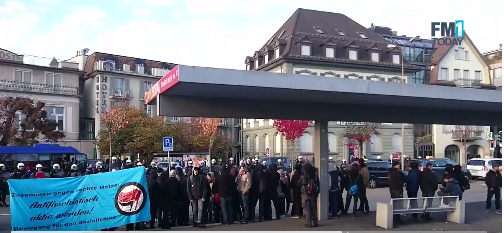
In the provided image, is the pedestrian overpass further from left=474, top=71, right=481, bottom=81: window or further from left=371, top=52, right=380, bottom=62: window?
left=474, top=71, right=481, bottom=81: window

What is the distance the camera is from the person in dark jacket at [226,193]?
1300cm

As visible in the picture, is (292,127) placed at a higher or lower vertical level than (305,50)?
lower

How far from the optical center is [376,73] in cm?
5109

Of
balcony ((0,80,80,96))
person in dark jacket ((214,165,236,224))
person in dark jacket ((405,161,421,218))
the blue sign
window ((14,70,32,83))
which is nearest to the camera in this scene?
the blue sign

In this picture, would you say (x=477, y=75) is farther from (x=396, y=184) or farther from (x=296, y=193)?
(x=296, y=193)

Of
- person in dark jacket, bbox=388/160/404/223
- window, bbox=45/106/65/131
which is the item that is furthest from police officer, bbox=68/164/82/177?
window, bbox=45/106/65/131

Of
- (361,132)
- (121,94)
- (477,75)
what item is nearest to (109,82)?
(121,94)

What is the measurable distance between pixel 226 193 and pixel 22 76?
3949 cm

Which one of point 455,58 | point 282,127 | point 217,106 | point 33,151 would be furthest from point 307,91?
point 455,58

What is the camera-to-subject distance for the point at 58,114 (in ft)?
158

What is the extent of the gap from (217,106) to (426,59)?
48.9 m

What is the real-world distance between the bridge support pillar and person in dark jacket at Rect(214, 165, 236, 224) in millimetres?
2302

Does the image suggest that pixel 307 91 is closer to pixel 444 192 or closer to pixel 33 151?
pixel 444 192

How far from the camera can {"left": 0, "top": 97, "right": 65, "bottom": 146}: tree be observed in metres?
36.5
